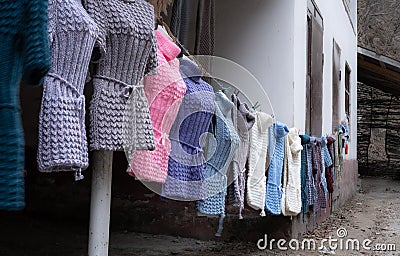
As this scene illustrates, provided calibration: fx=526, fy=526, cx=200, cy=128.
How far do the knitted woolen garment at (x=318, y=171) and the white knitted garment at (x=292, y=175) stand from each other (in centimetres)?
59

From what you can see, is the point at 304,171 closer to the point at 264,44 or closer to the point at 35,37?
the point at 264,44

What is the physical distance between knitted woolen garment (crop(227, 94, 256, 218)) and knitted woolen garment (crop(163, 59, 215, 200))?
42cm

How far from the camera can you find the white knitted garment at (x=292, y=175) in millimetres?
3973

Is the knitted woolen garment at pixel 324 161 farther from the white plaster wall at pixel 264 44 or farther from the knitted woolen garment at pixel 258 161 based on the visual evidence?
the knitted woolen garment at pixel 258 161

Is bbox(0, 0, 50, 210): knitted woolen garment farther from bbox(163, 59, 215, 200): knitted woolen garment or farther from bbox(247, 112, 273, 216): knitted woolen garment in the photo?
bbox(247, 112, 273, 216): knitted woolen garment

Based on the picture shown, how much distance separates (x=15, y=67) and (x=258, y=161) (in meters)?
2.43

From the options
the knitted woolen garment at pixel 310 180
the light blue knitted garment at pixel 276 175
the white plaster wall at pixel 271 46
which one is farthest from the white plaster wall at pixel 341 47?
the light blue knitted garment at pixel 276 175

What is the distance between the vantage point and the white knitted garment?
13.0ft

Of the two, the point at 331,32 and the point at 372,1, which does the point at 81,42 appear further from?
the point at 372,1

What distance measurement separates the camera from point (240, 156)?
323 cm

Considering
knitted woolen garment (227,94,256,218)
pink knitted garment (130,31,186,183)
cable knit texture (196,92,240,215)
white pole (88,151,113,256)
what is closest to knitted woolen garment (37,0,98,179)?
pink knitted garment (130,31,186,183)

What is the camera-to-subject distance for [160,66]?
226 cm

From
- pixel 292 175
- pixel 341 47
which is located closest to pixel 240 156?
pixel 292 175

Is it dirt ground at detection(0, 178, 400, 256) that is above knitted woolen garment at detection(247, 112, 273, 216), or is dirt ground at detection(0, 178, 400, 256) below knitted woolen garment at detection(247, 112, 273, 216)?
below
